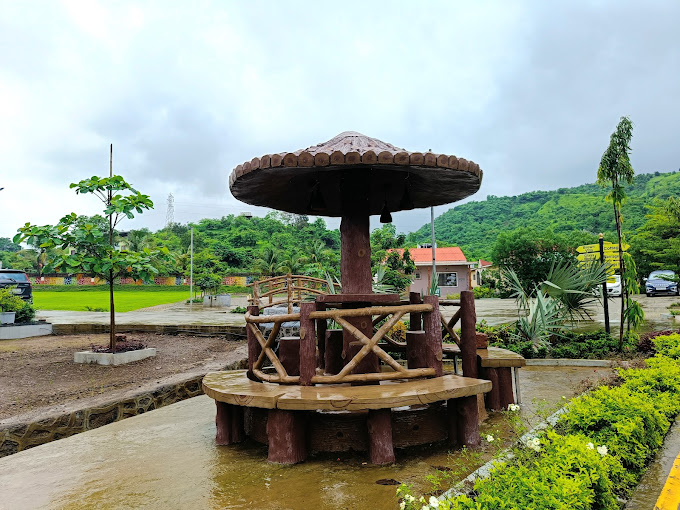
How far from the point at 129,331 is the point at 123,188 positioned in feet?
23.3

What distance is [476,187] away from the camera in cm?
518

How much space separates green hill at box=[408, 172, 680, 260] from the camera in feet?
195

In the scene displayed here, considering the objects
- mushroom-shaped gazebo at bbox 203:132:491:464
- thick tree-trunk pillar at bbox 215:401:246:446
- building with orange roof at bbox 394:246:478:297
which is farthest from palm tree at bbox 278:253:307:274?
thick tree-trunk pillar at bbox 215:401:246:446

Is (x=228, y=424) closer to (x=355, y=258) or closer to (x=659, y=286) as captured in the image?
(x=355, y=258)

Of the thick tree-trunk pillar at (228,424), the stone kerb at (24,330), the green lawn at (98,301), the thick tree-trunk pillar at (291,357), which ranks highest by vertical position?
the green lawn at (98,301)

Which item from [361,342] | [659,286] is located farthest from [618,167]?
[659,286]

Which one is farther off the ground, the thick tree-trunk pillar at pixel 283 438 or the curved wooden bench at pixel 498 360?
the curved wooden bench at pixel 498 360

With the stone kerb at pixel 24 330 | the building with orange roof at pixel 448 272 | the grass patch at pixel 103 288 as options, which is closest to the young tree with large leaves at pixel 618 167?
the stone kerb at pixel 24 330

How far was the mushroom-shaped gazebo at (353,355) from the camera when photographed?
3.98 meters

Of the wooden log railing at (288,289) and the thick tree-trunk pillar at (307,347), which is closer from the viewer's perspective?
the thick tree-trunk pillar at (307,347)

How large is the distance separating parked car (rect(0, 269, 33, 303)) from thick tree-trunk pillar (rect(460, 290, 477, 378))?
54.2ft

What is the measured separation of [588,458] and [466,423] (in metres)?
1.43

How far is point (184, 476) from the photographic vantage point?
12.4ft

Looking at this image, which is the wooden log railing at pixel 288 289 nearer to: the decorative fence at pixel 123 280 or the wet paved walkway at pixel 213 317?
the wet paved walkway at pixel 213 317
